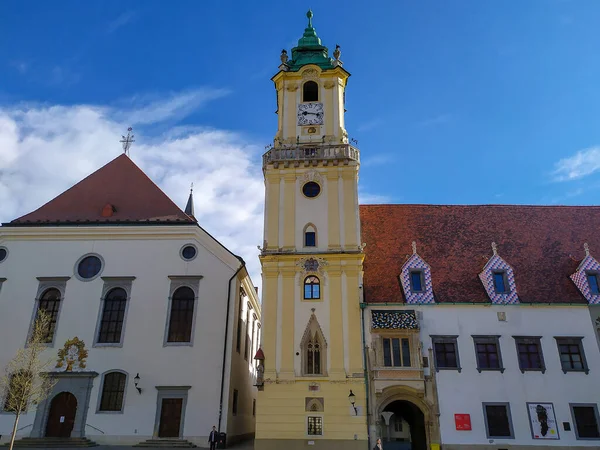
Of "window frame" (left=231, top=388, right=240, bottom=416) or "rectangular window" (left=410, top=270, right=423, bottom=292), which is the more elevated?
"rectangular window" (left=410, top=270, right=423, bottom=292)

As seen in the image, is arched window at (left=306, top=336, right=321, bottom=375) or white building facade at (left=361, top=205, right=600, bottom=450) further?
arched window at (left=306, top=336, right=321, bottom=375)

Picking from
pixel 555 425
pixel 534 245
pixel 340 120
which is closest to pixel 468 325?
pixel 555 425

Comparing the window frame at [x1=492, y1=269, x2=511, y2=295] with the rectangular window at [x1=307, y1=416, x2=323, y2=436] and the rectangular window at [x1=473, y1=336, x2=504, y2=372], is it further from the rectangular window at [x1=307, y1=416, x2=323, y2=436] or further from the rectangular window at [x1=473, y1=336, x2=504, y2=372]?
the rectangular window at [x1=307, y1=416, x2=323, y2=436]

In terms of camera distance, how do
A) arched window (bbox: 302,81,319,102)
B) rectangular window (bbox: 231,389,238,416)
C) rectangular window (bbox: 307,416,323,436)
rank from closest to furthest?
rectangular window (bbox: 307,416,323,436)
rectangular window (bbox: 231,389,238,416)
arched window (bbox: 302,81,319,102)

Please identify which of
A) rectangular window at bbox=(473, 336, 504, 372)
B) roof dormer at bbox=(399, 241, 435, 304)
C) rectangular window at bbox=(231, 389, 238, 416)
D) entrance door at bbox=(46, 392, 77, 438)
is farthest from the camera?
rectangular window at bbox=(231, 389, 238, 416)

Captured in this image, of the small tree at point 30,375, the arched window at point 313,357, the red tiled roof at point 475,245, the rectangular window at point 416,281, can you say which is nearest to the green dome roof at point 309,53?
the red tiled roof at point 475,245

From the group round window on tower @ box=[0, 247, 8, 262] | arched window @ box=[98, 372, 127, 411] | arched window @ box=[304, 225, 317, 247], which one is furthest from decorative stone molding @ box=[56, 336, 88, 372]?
arched window @ box=[304, 225, 317, 247]

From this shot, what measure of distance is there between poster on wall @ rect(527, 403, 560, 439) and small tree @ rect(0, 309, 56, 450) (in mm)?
20816

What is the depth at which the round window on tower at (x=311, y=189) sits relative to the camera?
25.1 metres

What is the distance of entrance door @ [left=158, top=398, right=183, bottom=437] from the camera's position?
861 inches

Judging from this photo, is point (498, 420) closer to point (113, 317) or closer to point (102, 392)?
point (102, 392)

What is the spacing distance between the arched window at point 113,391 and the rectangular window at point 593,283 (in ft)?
74.0

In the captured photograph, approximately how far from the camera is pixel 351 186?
24984 millimetres

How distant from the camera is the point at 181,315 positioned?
23953 mm
